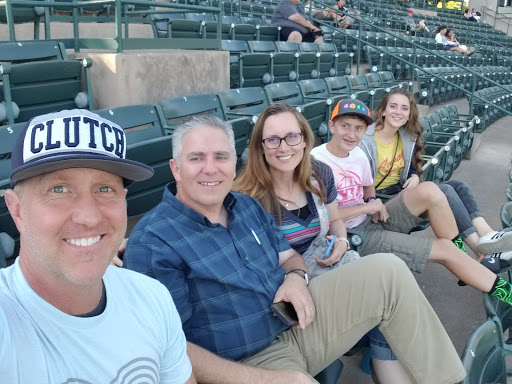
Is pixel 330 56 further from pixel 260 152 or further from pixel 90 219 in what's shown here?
pixel 90 219

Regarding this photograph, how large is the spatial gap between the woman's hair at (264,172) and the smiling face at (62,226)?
123 centimetres

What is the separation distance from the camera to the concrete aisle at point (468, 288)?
2686 millimetres

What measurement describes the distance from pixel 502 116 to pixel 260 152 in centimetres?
949

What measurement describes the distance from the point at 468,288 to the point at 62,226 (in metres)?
2.91

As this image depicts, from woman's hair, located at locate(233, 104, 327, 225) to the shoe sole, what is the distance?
1.33m

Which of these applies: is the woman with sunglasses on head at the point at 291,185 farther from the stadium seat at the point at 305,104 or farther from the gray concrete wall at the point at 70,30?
the gray concrete wall at the point at 70,30

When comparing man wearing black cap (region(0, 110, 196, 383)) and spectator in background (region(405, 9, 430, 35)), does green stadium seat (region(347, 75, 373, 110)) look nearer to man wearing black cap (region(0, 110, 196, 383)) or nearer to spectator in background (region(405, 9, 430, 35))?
man wearing black cap (region(0, 110, 196, 383))

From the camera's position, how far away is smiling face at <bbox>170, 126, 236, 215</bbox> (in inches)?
66.7

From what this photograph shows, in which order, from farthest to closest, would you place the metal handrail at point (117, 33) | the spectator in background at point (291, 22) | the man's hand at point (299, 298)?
the spectator in background at point (291, 22) < the metal handrail at point (117, 33) < the man's hand at point (299, 298)

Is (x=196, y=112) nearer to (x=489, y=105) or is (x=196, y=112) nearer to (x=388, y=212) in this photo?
(x=388, y=212)

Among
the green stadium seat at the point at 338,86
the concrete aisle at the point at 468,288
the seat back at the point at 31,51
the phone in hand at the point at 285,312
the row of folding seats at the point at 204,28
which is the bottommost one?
the concrete aisle at the point at 468,288

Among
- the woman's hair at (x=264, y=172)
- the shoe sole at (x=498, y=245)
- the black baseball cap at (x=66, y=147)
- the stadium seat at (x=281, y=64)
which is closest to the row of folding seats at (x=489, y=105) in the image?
the stadium seat at (x=281, y=64)

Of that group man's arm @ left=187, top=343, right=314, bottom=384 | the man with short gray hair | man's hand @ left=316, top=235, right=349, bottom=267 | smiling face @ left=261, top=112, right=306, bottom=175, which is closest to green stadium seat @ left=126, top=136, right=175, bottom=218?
smiling face @ left=261, top=112, right=306, bottom=175

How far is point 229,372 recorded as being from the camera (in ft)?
4.95
